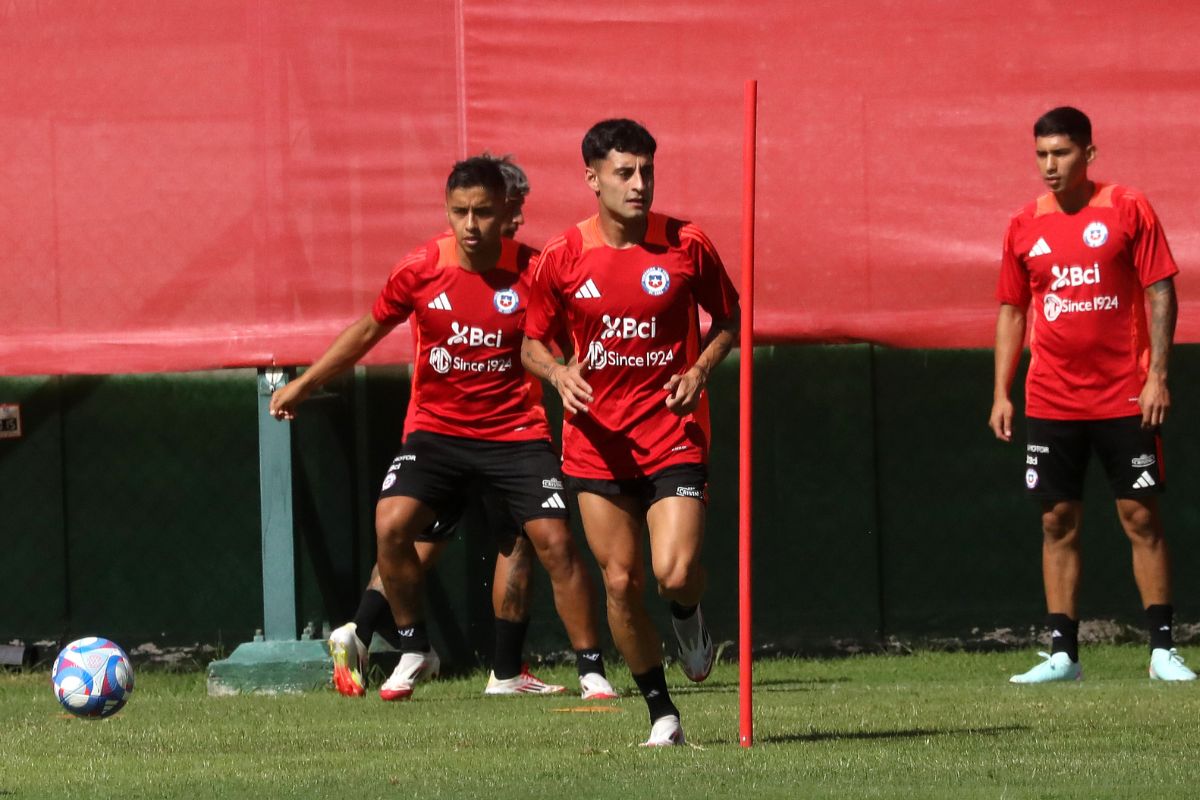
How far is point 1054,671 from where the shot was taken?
30.3 feet

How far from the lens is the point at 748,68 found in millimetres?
10430

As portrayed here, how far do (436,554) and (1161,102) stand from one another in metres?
4.20

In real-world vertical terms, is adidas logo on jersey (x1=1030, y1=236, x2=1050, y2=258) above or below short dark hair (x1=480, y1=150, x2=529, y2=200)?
below

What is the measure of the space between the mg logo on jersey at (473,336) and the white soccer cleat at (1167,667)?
3168 millimetres

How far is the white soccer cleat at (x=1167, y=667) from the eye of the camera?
29.7 ft

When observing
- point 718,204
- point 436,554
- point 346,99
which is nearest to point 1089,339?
point 718,204

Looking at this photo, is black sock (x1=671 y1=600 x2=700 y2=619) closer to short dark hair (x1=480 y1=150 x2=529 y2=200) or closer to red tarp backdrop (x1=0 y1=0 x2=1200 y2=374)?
short dark hair (x1=480 y1=150 x2=529 y2=200)

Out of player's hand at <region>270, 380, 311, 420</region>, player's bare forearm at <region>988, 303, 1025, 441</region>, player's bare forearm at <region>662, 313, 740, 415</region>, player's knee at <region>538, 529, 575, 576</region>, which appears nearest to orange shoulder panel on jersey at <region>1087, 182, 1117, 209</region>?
player's bare forearm at <region>988, 303, 1025, 441</region>

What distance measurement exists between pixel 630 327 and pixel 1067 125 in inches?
121

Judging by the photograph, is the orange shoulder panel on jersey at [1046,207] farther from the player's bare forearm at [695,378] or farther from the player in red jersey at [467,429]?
the player's bare forearm at [695,378]

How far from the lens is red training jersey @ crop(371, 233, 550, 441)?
9023mm

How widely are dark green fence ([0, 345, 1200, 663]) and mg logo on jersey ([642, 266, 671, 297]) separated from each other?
3534 millimetres

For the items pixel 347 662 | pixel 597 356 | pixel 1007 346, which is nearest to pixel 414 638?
pixel 347 662

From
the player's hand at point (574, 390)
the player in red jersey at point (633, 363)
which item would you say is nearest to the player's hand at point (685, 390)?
the player in red jersey at point (633, 363)
